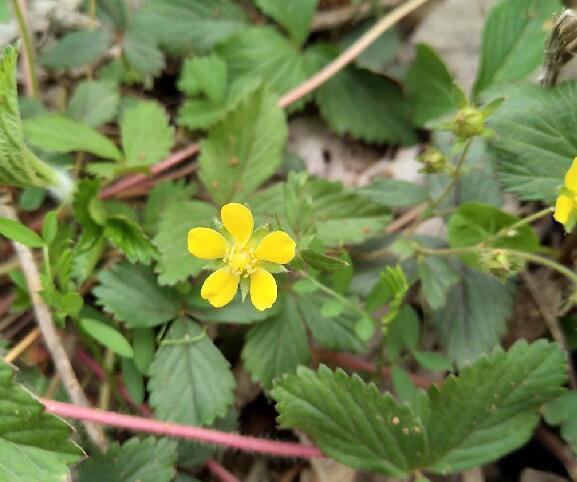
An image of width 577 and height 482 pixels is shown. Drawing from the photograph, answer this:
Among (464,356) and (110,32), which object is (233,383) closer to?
(464,356)

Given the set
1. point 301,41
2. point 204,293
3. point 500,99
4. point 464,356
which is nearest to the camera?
point 204,293

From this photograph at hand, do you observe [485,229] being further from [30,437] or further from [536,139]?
[30,437]

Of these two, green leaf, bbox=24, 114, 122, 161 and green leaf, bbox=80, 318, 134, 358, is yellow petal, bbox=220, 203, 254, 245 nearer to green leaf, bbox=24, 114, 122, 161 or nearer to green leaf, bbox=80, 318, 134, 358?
green leaf, bbox=80, 318, 134, 358

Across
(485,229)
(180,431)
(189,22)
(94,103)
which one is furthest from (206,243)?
(189,22)

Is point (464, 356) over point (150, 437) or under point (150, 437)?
over

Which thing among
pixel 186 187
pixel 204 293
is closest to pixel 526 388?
pixel 204 293

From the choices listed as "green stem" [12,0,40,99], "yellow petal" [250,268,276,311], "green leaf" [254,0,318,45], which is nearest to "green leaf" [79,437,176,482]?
"yellow petal" [250,268,276,311]

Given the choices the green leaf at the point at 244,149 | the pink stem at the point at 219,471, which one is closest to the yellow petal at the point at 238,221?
the green leaf at the point at 244,149

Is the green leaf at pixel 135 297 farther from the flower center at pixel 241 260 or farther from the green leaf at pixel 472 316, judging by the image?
the green leaf at pixel 472 316
